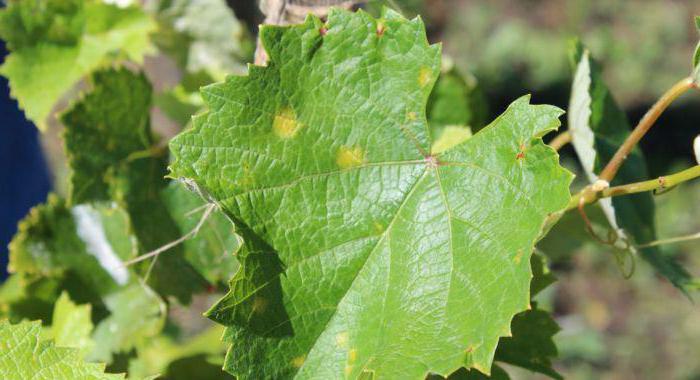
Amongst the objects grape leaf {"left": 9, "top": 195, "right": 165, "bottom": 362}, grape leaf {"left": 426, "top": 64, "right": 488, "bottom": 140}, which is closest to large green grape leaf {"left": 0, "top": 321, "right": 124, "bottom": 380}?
grape leaf {"left": 9, "top": 195, "right": 165, "bottom": 362}

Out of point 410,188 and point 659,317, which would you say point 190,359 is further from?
point 659,317

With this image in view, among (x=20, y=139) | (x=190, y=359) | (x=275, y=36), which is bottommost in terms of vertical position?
(x=190, y=359)

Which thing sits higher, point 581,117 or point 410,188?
point 581,117

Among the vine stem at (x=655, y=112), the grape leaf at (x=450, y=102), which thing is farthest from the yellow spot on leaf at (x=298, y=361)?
the grape leaf at (x=450, y=102)

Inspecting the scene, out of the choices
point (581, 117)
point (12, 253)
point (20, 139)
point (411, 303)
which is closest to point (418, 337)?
point (411, 303)

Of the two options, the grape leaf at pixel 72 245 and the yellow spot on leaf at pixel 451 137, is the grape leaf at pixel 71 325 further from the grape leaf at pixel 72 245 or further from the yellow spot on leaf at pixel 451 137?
the yellow spot on leaf at pixel 451 137

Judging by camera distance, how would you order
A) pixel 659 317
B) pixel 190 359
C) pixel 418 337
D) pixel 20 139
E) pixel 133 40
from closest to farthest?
1. pixel 418 337
2. pixel 190 359
3. pixel 133 40
4. pixel 20 139
5. pixel 659 317

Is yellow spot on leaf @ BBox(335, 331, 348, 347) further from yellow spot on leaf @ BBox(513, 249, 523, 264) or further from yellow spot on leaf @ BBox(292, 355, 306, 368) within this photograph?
yellow spot on leaf @ BBox(513, 249, 523, 264)
